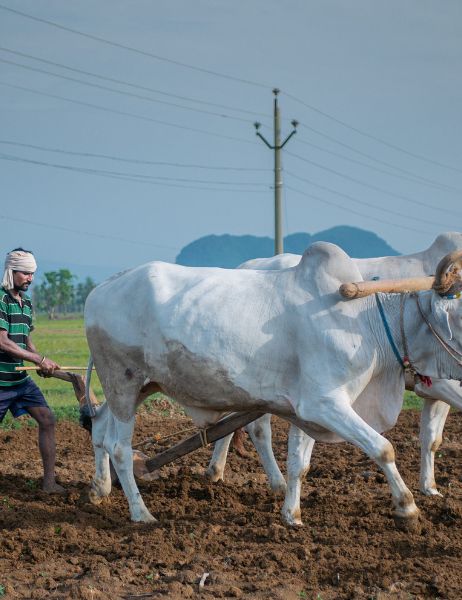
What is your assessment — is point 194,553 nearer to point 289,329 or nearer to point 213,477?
point 289,329

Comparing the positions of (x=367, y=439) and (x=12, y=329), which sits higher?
(x=12, y=329)

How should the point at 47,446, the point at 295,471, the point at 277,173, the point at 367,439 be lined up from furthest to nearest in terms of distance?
the point at 277,173, the point at 47,446, the point at 295,471, the point at 367,439

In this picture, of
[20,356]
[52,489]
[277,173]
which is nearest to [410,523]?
[52,489]

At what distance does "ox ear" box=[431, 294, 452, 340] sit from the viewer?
5.75m

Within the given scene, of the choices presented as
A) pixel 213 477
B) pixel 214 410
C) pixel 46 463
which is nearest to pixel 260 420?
pixel 213 477

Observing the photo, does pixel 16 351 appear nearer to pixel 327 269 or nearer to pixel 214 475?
pixel 214 475

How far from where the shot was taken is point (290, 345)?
6016 millimetres

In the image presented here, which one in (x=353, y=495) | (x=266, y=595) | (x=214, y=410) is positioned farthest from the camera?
(x=353, y=495)

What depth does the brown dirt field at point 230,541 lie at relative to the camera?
498cm

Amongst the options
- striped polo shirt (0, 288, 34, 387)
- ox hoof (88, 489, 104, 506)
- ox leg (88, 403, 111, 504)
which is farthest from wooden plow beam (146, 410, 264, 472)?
striped polo shirt (0, 288, 34, 387)

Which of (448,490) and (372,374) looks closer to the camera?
(372,374)

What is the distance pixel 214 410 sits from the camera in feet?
21.1

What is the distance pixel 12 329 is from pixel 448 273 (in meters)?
3.51

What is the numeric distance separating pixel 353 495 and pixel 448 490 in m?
0.82
